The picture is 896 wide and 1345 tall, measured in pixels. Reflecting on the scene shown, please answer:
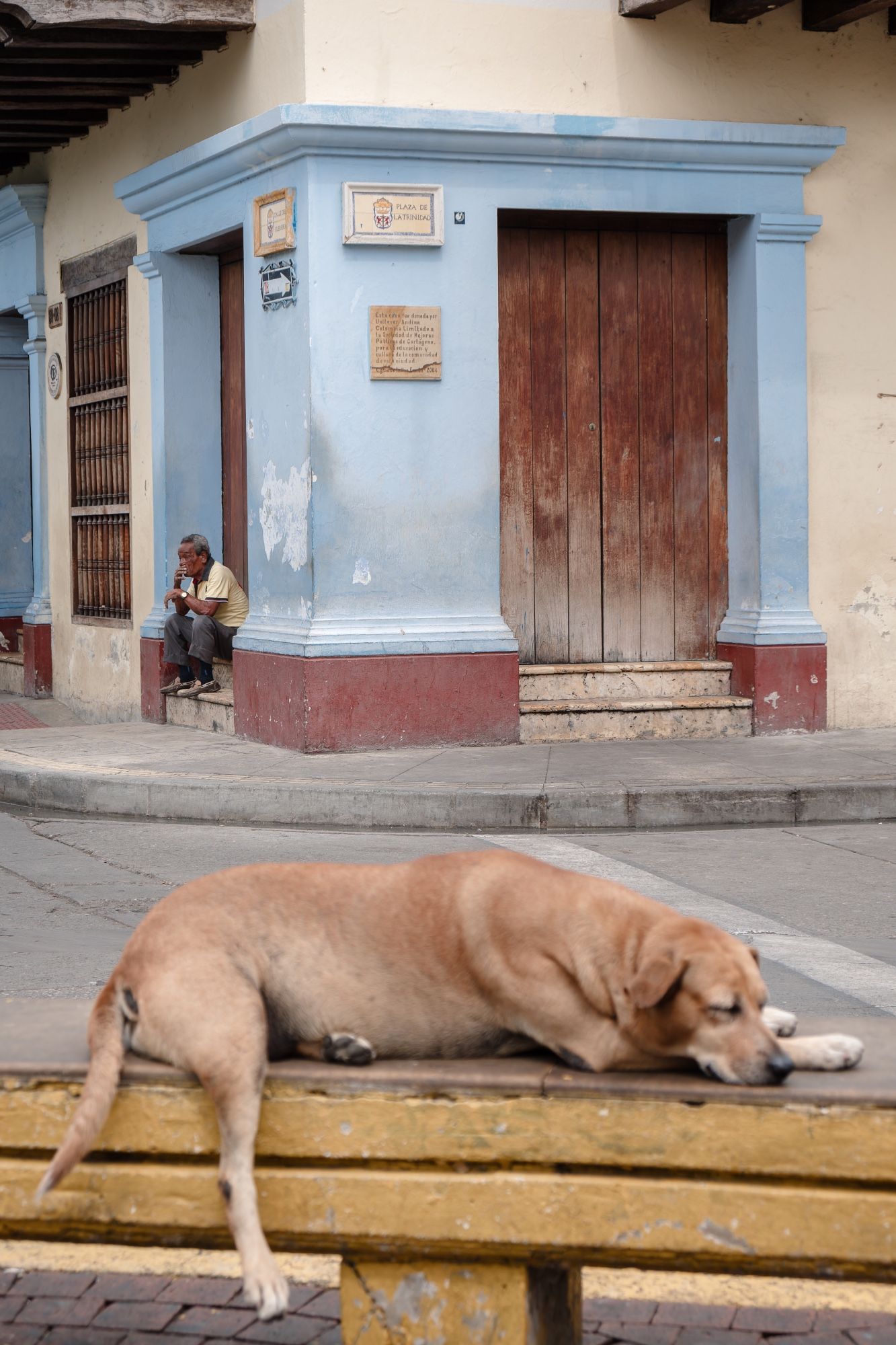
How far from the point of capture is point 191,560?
1251 cm

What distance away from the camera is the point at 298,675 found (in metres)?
10.7

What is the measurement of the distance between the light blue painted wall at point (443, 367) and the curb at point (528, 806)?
1.48m

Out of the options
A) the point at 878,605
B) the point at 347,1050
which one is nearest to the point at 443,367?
the point at 878,605

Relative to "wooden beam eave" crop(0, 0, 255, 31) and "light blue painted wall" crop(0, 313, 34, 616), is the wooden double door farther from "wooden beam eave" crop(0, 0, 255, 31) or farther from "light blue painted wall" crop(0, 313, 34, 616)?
"light blue painted wall" crop(0, 313, 34, 616)

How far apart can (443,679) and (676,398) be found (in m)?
2.64

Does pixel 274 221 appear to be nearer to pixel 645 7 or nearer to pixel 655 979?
pixel 645 7

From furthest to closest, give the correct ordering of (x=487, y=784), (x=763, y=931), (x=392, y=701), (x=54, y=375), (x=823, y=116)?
1. (x=54, y=375)
2. (x=823, y=116)
3. (x=392, y=701)
4. (x=487, y=784)
5. (x=763, y=931)

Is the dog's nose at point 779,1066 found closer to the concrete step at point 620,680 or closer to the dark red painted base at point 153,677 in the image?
the concrete step at point 620,680

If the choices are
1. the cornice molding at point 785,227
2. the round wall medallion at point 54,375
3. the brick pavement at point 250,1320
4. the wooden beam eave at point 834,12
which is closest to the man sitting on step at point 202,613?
the round wall medallion at point 54,375

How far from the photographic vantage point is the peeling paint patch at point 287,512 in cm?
1092

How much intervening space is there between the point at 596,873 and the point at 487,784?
1.81 meters

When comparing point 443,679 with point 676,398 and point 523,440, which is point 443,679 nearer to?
point 523,440

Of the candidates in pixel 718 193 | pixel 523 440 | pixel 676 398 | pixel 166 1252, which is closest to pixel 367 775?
pixel 523 440

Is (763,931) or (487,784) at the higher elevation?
(487,784)
